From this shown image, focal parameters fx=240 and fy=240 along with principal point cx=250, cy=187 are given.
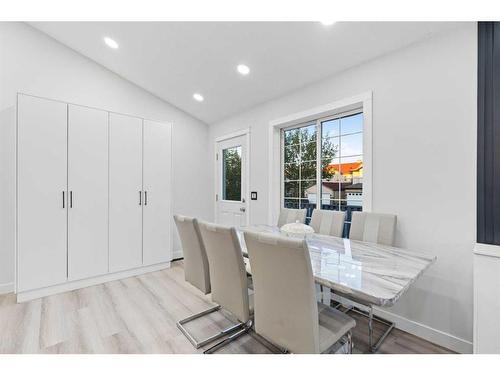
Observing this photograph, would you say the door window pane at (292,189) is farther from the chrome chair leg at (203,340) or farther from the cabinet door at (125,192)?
the cabinet door at (125,192)

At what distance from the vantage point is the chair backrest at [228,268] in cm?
156

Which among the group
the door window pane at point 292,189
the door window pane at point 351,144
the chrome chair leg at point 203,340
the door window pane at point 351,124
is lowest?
the chrome chair leg at point 203,340

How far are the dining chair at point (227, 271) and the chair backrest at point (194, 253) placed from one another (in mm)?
184

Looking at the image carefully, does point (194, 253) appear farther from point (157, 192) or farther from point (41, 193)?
point (41, 193)

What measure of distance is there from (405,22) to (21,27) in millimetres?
4212

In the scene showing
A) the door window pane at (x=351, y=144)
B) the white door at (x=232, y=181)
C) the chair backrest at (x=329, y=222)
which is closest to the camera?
the chair backrest at (x=329, y=222)

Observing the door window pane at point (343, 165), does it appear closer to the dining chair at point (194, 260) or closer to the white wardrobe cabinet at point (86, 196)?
the dining chair at point (194, 260)

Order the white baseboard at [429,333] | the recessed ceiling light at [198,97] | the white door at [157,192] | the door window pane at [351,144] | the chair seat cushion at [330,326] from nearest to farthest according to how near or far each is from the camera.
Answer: the chair seat cushion at [330,326] → the white baseboard at [429,333] → the door window pane at [351,144] → the white door at [157,192] → the recessed ceiling light at [198,97]

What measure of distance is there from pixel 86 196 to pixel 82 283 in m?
1.06

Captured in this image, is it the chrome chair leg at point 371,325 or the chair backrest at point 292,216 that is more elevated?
the chair backrest at point 292,216

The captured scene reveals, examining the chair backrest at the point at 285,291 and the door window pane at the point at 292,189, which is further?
the door window pane at the point at 292,189

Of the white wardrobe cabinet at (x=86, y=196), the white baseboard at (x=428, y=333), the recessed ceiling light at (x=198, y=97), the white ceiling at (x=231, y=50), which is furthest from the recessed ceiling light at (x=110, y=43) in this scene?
the white baseboard at (x=428, y=333)

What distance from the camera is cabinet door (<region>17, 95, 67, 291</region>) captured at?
2.54 metres
